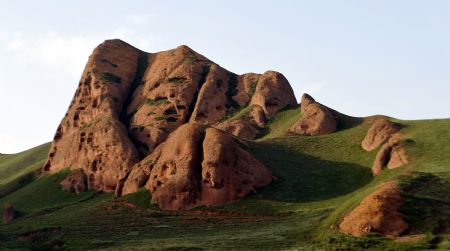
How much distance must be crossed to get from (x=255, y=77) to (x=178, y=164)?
4028 cm

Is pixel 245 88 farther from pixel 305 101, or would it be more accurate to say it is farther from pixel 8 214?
pixel 8 214

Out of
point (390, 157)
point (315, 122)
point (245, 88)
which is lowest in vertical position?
point (390, 157)

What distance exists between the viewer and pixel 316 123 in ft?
295

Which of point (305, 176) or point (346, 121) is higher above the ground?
point (346, 121)

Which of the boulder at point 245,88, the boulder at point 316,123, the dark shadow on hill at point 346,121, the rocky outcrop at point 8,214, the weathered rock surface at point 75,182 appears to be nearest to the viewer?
the rocky outcrop at point 8,214

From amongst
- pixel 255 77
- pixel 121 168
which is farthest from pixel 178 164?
pixel 255 77

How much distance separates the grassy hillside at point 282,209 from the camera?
52719mm

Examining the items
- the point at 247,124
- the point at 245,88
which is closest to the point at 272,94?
the point at 245,88

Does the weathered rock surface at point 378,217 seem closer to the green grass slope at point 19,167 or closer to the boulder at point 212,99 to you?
the boulder at point 212,99

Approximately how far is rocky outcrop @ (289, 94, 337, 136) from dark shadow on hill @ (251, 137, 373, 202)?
833cm

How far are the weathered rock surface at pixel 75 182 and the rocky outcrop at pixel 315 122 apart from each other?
31.9m

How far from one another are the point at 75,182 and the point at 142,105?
18.1 metres

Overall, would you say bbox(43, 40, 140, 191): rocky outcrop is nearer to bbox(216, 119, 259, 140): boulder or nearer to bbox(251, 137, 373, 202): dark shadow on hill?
bbox(216, 119, 259, 140): boulder

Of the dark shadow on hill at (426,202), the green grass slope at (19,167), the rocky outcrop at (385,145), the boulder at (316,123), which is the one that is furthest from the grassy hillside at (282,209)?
the green grass slope at (19,167)
